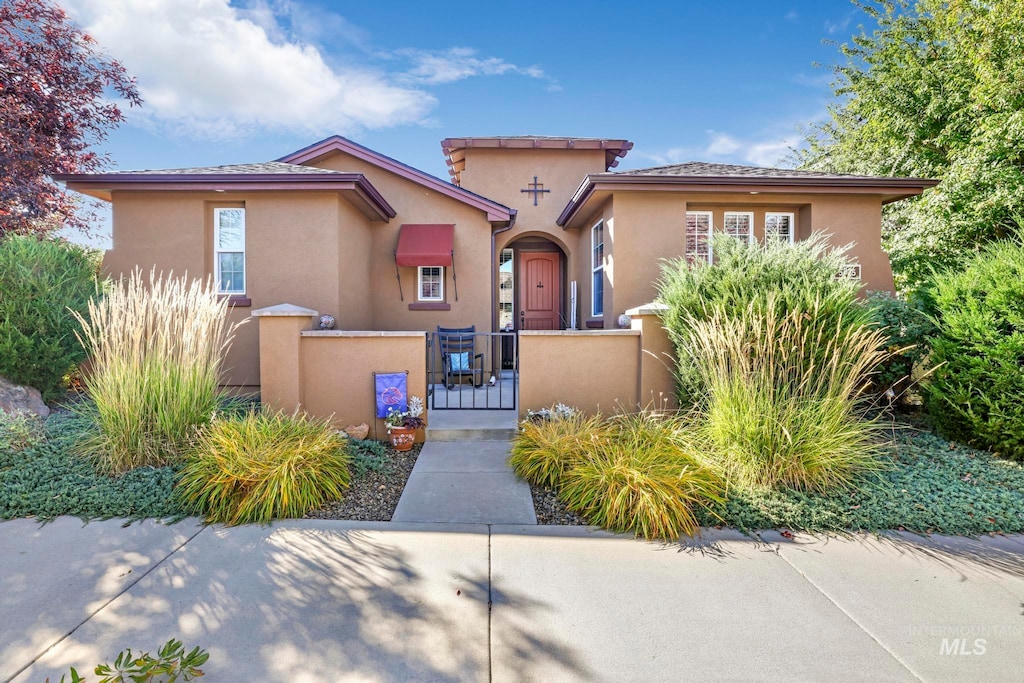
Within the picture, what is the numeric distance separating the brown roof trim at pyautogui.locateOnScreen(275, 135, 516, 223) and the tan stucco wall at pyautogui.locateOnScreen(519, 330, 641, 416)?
4.09 meters

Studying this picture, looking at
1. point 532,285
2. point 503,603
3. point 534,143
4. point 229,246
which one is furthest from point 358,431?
point 534,143

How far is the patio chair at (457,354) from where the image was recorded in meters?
8.06

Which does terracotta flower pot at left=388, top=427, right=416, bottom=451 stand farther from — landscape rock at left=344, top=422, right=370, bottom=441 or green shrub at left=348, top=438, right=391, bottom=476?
landscape rock at left=344, top=422, right=370, bottom=441

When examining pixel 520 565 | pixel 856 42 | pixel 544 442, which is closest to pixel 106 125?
pixel 544 442

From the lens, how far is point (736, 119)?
13148 mm

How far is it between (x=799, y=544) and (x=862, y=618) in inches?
32.9

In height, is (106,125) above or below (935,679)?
above

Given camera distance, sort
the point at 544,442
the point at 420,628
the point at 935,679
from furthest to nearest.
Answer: the point at 544,442 → the point at 420,628 → the point at 935,679

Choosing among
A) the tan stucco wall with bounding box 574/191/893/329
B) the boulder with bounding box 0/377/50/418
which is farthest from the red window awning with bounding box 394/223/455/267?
the boulder with bounding box 0/377/50/418

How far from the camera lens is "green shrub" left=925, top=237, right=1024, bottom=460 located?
437cm

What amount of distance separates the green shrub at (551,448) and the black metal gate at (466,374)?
6.01 feet

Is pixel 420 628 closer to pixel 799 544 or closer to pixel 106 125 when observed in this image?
pixel 799 544

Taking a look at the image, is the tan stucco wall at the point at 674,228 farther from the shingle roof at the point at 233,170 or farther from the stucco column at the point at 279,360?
the stucco column at the point at 279,360

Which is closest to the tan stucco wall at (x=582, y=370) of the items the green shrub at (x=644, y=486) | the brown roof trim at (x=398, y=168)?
the green shrub at (x=644, y=486)
